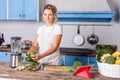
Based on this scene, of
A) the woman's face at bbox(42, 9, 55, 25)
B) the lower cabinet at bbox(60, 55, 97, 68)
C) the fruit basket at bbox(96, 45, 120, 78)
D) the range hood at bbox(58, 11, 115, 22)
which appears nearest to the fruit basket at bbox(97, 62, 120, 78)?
the fruit basket at bbox(96, 45, 120, 78)

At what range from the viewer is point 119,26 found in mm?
3793

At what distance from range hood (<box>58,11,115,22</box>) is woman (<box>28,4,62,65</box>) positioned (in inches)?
50.9

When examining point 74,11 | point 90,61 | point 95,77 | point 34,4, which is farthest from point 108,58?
point 34,4

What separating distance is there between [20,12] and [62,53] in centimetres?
117

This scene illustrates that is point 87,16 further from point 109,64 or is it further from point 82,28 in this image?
point 109,64

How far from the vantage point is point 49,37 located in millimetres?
2432

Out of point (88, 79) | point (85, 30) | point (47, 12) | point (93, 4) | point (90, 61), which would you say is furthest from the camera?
point (85, 30)

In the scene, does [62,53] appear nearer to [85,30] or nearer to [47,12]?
[85,30]

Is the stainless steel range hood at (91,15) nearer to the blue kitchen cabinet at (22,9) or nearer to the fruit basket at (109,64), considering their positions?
the blue kitchen cabinet at (22,9)

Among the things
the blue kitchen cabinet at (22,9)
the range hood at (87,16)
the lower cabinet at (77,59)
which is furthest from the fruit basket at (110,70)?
the blue kitchen cabinet at (22,9)

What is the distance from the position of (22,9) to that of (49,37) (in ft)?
5.54

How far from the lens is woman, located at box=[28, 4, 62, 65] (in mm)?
2305

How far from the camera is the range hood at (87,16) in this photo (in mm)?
3514

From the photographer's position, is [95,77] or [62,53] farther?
A: [62,53]
